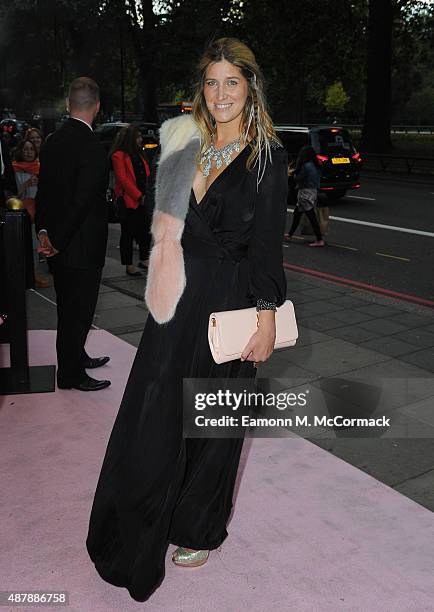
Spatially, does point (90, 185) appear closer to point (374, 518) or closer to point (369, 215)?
point (374, 518)

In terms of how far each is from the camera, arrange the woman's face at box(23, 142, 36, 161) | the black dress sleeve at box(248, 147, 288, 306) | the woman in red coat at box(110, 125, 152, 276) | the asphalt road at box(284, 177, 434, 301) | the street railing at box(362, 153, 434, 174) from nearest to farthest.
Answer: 1. the black dress sleeve at box(248, 147, 288, 306)
2. the woman in red coat at box(110, 125, 152, 276)
3. the woman's face at box(23, 142, 36, 161)
4. the asphalt road at box(284, 177, 434, 301)
5. the street railing at box(362, 153, 434, 174)

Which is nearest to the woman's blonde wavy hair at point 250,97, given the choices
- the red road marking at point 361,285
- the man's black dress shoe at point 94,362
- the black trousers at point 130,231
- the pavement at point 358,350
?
the pavement at point 358,350

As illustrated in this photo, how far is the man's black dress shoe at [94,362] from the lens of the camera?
17.4 feet

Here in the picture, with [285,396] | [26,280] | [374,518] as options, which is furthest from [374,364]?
[26,280]

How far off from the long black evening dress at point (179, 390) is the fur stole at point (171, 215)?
0.05 metres

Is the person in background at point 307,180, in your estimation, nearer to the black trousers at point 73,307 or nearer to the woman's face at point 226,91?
the black trousers at point 73,307

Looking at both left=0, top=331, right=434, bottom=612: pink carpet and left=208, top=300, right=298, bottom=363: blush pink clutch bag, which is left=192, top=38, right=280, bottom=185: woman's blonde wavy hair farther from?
left=0, top=331, right=434, bottom=612: pink carpet

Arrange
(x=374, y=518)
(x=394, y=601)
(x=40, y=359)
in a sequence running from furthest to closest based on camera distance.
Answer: (x=40, y=359), (x=374, y=518), (x=394, y=601)

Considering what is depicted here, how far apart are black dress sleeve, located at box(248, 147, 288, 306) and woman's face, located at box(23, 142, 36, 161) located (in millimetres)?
6465

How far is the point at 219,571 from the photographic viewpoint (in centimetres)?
289

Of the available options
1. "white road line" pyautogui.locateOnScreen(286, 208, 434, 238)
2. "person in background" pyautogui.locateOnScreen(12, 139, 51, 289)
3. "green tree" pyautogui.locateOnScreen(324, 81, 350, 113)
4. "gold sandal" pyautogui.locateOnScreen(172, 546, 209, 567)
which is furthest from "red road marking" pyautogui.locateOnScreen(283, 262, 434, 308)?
"green tree" pyautogui.locateOnScreen(324, 81, 350, 113)

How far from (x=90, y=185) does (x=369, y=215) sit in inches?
434

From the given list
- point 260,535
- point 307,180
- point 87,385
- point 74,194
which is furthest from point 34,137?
point 260,535

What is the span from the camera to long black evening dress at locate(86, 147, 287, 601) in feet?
8.18
